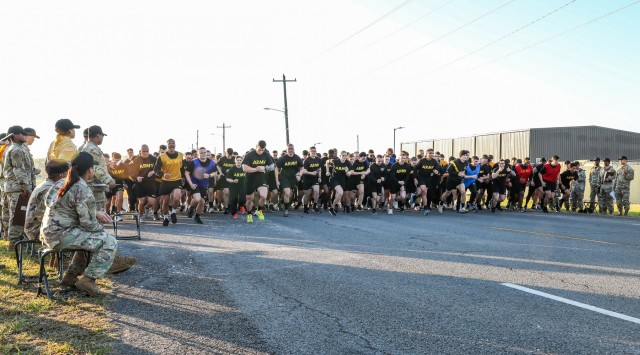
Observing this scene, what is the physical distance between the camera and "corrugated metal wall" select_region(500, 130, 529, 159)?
45.1 m

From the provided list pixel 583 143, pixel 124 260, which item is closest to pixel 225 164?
pixel 124 260

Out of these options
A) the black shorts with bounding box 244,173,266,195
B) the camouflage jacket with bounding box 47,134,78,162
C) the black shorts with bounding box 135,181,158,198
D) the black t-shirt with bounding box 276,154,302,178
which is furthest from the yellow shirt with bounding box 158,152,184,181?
the camouflage jacket with bounding box 47,134,78,162

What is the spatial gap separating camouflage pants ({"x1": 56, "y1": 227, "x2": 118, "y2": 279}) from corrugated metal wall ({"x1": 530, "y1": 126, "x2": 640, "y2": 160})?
1729 inches

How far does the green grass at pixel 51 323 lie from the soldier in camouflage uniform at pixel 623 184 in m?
18.4

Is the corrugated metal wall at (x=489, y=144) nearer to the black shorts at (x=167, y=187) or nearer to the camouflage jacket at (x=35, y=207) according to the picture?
the black shorts at (x=167, y=187)

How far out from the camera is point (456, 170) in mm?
18984

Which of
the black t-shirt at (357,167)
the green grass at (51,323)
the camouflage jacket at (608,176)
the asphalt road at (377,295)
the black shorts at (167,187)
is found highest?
the black t-shirt at (357,167)

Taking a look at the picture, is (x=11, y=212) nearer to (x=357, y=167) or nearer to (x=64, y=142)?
(x=64, y=142)

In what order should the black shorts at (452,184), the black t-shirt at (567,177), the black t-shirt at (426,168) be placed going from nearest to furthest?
the black t-shirt at (426,168) → the black shorts at (452,184) → the black t-shirt at (567,177)

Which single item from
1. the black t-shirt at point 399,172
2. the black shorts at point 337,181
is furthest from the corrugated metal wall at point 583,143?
the black shorts at point 337,181

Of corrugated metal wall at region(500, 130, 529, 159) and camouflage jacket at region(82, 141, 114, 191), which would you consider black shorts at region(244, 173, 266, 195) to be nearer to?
camouflage jacket at region(82, 141, 114, 191)

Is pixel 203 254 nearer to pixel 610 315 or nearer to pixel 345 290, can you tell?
pixel 345 290

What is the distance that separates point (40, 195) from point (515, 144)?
44578mm

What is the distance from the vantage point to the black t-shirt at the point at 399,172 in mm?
19312
